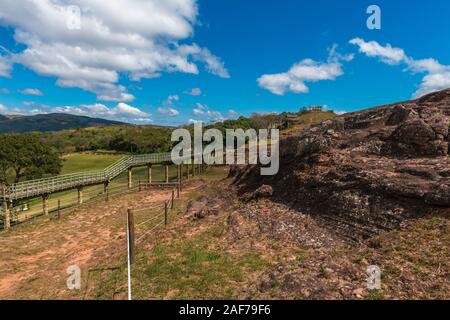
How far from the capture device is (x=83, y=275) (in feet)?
46.9

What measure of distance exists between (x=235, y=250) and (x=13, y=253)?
47.8ft

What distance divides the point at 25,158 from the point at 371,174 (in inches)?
1911

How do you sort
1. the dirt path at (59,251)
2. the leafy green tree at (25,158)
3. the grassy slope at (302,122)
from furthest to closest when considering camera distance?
the grassy slope at (302,122) → the leafy green tree at (25,158) → the dirt path at (59,251)

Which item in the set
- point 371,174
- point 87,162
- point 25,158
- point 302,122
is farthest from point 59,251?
point 302,122

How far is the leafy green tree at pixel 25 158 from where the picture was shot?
149ft

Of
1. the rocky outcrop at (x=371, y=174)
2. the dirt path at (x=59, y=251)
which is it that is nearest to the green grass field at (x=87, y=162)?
the dirt path at (x=59, y=251)

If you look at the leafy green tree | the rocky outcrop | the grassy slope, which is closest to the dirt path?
the rocky outcrop

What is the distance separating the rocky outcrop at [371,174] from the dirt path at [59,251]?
10781mm

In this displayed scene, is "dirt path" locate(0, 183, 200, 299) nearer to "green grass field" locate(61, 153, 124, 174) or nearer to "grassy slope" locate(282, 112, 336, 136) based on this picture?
"green grass field" locate(61, 153, 124, 174)

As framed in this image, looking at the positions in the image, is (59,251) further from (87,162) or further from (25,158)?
(87,162)

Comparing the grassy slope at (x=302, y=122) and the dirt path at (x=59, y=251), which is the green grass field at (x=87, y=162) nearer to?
the grassy slope at (x=302, y=122)

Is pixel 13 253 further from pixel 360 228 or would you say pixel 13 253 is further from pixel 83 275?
pixel 360 228

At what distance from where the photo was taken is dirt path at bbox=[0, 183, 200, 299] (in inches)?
538
